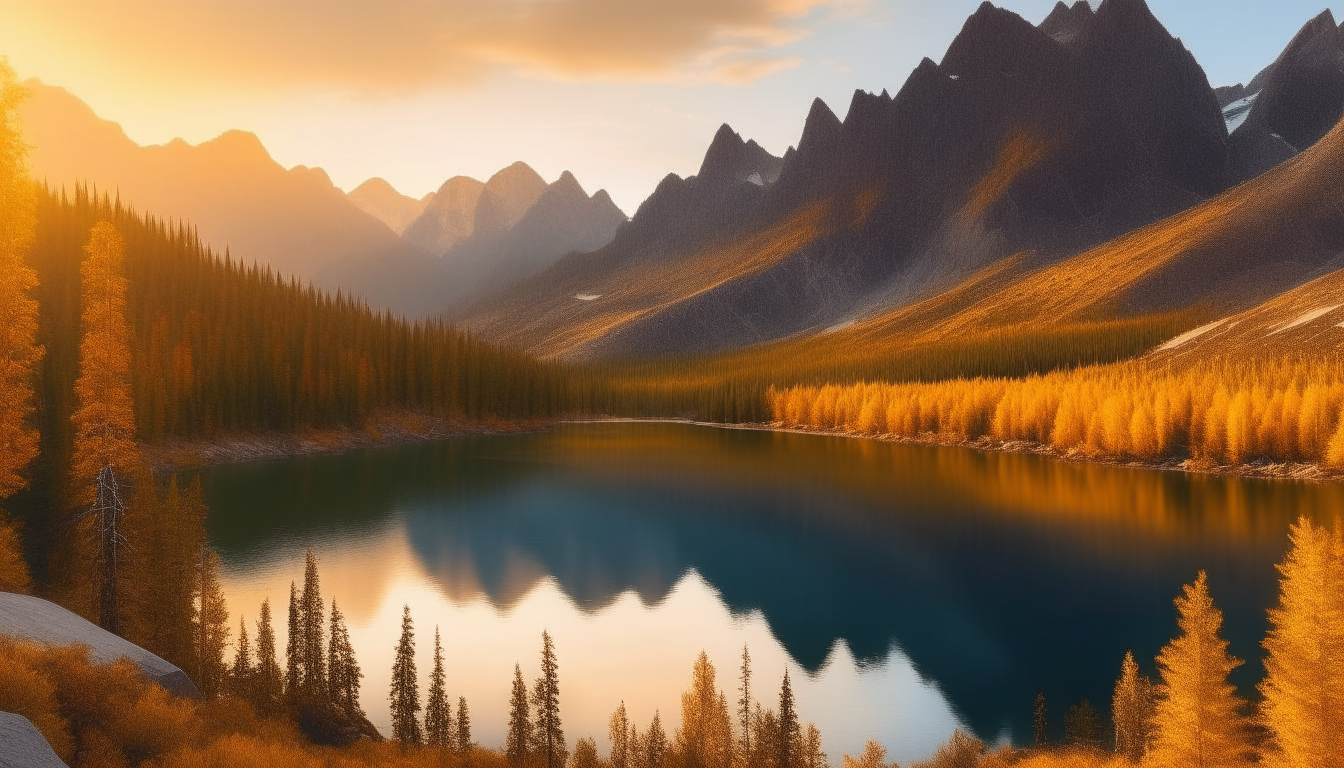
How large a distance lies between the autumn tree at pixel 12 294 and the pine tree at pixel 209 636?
A: 19.0 feet

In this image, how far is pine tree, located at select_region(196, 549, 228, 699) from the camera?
97.3ft

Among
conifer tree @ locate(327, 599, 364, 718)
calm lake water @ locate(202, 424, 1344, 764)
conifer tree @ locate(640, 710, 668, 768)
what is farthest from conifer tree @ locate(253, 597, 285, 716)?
conifer tree @ locate(640, 710, 668, 768)

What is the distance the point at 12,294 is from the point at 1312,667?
41677 mm

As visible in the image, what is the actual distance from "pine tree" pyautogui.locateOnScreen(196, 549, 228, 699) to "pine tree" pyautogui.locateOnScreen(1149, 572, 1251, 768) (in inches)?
1165

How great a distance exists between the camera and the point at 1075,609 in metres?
48.8

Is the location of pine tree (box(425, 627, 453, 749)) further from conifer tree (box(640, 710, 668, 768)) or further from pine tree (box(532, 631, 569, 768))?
conifer tree (box(640, 710, 668, 768))

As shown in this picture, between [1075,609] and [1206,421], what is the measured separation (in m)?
71.6

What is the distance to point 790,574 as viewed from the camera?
60.2 metres

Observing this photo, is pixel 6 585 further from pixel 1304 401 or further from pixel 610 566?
pixel 1304 401

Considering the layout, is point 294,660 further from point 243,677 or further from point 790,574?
point 790,574

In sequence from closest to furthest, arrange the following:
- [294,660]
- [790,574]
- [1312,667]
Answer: [1312,667]
[294,660]
[790,574]

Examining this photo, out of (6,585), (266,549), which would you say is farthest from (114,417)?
(266,549)

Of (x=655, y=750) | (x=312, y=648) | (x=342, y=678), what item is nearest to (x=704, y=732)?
(x=655, y=750)

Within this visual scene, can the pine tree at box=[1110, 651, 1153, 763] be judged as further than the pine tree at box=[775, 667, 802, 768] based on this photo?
Yes
